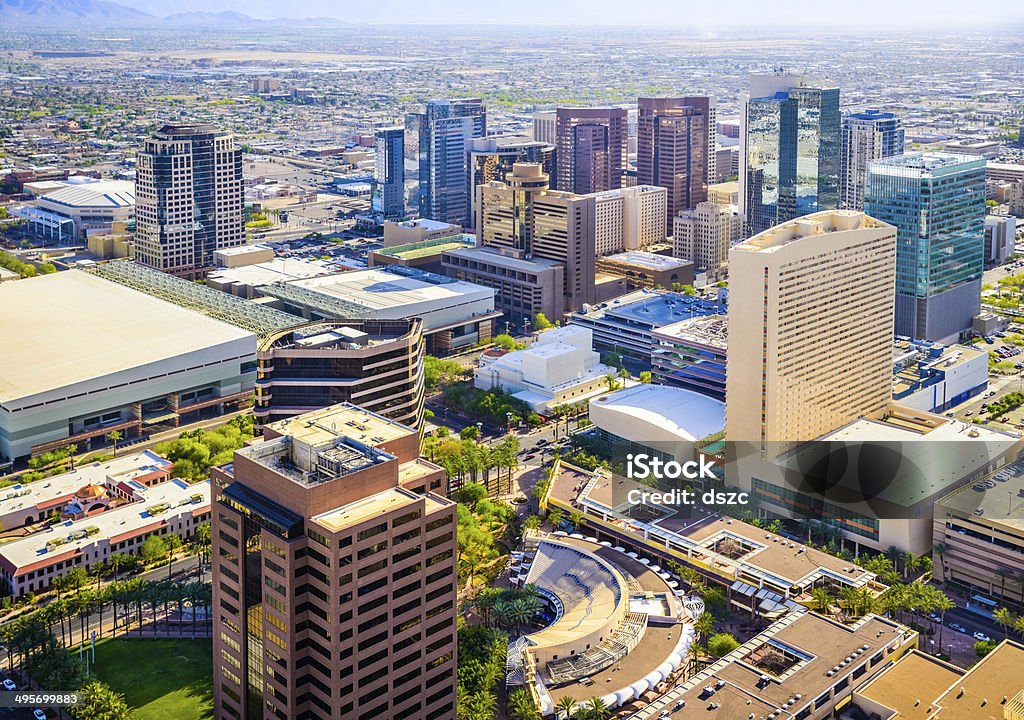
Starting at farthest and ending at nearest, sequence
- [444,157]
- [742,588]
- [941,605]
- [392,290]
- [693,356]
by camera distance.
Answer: [444,157] → [392,290] → [693,356] → [742,588] → [941,605]

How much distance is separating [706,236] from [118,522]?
111 feet

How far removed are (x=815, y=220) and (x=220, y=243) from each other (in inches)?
1271

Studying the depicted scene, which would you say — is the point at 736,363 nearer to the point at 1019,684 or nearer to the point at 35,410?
the point at 1019,684

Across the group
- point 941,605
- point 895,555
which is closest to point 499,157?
point 895,555

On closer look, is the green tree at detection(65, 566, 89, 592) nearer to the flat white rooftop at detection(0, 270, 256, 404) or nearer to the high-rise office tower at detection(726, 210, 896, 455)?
the flat white rooftop at detection(0, 270, 256, 404)

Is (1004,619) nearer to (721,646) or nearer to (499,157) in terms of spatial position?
(721,646)

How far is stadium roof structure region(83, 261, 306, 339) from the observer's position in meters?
41.7

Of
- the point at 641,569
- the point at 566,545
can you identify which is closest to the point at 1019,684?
the point at 641,569

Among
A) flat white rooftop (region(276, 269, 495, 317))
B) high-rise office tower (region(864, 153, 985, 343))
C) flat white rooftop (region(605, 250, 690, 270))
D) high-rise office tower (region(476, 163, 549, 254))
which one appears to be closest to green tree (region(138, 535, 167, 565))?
flat white rooftop (region(276, 269, 495, 317))

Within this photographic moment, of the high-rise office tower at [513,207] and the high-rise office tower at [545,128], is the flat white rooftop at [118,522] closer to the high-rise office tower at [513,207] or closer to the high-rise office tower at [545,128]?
the high-rise office tower at [513,207]

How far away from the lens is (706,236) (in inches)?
2202

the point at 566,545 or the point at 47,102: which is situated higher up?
the point at 47,102

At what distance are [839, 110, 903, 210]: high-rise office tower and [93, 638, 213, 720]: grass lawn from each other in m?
42.0

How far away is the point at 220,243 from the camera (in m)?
56.3
